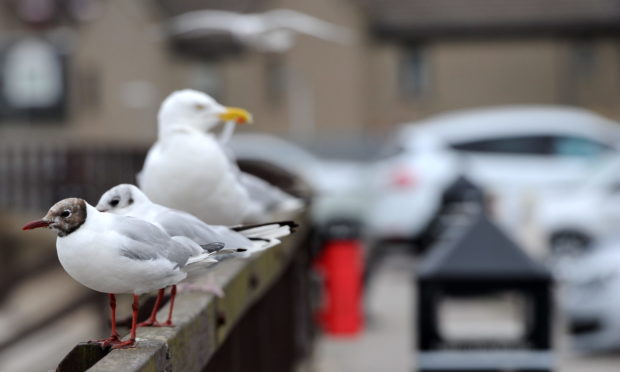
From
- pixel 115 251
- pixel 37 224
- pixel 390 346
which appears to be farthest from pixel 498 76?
pixel 37 224

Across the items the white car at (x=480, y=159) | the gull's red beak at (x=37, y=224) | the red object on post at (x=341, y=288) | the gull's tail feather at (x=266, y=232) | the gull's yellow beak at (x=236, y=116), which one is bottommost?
the red object on post at (x=341, y=288)

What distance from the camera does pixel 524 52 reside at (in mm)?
40688

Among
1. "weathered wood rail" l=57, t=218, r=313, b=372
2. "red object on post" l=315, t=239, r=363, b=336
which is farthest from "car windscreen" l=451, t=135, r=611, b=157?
"weathered wood rail" l=57, t=218, r=313, b=372

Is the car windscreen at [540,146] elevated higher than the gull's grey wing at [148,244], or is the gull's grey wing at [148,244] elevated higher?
the gull's grey wing at [148,244]

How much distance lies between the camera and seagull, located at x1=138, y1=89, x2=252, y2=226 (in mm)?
3406

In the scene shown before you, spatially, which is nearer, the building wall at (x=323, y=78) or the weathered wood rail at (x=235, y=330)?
the weathered wood rail at (x=235, y=330)

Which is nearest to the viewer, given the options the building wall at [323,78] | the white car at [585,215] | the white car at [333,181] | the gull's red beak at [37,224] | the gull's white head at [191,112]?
the gull's red beak at [37,224]

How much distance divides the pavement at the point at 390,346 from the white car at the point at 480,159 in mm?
3250

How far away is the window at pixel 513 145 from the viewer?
19359 millimetres

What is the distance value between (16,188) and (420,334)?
12483 mm

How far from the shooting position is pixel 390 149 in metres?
18.9

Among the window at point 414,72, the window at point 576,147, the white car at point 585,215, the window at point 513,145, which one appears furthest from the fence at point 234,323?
the window at point 414,72

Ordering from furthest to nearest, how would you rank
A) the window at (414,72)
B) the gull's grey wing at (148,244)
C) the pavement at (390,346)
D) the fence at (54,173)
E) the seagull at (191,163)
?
the window at (414,72)
the fence at (54,173)
the pavement at (390,346)
the seagull at (191,163)
the gull's grey wing at (148,244)

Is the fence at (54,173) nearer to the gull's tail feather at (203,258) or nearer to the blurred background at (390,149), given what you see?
the blurred background at (390,149)
